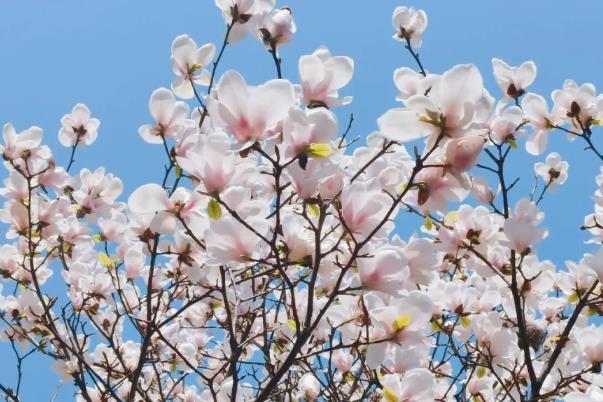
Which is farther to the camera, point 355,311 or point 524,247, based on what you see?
point 524,247

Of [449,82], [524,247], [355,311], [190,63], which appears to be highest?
[190,63]

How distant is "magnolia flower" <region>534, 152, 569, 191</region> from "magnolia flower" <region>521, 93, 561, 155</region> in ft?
2.22

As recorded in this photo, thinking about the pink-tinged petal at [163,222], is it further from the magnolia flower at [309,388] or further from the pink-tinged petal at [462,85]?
the magnolia flower at [309,388]

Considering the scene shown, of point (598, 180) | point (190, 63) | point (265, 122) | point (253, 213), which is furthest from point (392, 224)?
point (598, 180)

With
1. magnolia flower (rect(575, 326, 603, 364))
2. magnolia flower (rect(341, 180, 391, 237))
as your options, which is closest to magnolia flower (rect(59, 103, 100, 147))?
magnolia flower (rect(341, 180, 391, 237))

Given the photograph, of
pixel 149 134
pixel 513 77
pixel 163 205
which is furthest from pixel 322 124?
pixel 513 77

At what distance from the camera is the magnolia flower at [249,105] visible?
46.5 inches

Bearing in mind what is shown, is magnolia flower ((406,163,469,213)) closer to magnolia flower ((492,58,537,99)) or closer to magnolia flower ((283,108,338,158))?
magnolia flower ((283,108,338,158))

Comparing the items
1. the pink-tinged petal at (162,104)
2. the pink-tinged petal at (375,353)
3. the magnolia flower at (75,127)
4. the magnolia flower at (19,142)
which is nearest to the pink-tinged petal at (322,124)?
the pink-tinged petal at (375,353)

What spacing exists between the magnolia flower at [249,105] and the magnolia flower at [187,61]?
1100 mm

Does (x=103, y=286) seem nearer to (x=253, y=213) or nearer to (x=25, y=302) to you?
(x=25, y=302)

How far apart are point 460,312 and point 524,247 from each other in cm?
34

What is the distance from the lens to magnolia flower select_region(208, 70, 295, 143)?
118 centimetres

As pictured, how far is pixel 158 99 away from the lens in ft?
6.63
